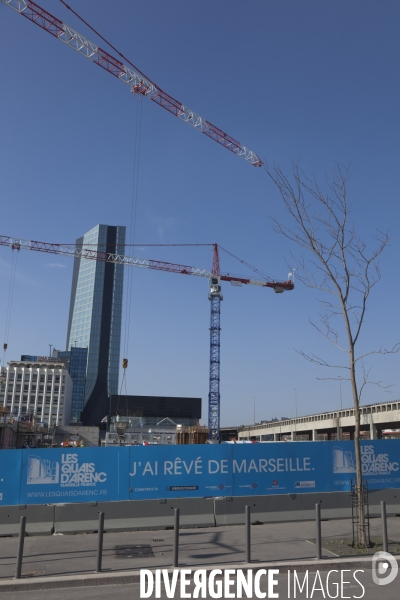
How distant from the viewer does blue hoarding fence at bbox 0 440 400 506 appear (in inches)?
554

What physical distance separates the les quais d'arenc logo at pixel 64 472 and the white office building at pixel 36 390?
143 meters

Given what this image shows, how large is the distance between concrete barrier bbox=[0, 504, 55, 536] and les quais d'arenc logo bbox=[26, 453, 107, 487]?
70 centimetres

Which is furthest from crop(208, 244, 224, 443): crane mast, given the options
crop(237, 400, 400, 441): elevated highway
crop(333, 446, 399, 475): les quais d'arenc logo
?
crop(333, 446, 399, 475): les quais d'arenc logo

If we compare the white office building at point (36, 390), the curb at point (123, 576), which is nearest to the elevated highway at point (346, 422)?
the curb at point (123, 576)

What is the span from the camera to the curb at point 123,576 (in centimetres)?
876

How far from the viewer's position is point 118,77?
→ 72062 millimetres

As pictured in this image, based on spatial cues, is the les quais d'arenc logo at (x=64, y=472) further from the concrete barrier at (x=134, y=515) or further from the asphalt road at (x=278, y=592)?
the asphalt road at (x=278, y=592)

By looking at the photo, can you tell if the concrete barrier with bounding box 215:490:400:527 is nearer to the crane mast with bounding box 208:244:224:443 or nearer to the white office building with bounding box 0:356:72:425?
the crane mast with bounding box 208:244:224:443

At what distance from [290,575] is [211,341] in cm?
11608

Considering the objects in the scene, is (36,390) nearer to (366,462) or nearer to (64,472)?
(64,472)

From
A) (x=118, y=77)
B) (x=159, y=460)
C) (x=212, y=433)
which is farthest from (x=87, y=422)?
(x=159, y=460)

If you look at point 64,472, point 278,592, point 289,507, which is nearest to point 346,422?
point 289,507

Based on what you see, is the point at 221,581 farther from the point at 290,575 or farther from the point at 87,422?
the point at 87,422

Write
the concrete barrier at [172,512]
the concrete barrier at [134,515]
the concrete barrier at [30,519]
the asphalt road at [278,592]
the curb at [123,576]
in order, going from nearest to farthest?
1. the asphalt road at [278,592]
2. the curb at [123,576]
3. the concrete barrier at [30,519]
4. the concrete barrier at [172,512]
5. the concrete barrier at [134,515]
